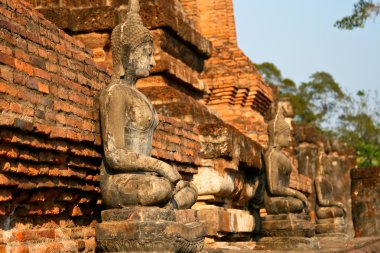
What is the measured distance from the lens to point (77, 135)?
17.6 ft

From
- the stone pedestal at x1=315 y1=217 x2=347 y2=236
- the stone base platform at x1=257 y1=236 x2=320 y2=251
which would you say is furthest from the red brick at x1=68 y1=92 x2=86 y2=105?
the stone pedestal at x1=315 y1=217 x2=347 y2=236

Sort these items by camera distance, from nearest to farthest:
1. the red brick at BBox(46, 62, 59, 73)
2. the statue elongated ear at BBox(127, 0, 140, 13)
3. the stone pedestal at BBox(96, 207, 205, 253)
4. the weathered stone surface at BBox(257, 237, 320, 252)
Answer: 1. the stone pedestal at BBox(96, 207, 205, 253)
2. the red brick at BBox(46, 62, 59, 73)
3. the statue elongated ear at BBox(127, 0, 140, 13)
4. the weathered stone surface at BBox(257, 237, 320, 252)

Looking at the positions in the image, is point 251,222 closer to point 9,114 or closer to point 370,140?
point 9,114

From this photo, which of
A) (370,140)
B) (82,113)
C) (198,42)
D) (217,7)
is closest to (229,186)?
(198,42)

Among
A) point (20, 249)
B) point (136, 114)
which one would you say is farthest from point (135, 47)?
point (20, 249)

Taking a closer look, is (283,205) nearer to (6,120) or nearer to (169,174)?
(169,174)

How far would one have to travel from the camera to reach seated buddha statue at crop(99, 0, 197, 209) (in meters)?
5.36

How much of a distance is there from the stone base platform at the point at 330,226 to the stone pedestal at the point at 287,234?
4.52 meters

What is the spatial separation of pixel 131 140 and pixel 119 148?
16 centimetres

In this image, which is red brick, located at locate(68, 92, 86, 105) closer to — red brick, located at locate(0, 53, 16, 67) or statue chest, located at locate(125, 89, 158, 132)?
statue chest, located at locate(125, 89, 158, 132)

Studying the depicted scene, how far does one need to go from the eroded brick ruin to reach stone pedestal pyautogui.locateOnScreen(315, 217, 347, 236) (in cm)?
100

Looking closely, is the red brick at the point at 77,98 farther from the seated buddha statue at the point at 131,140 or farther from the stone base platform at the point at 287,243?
the stone base platform at the point at 287,243

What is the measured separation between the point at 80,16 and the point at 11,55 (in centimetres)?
393

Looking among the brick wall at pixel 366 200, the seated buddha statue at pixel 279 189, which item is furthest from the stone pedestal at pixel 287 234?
the brick wall at pixel 366 200
